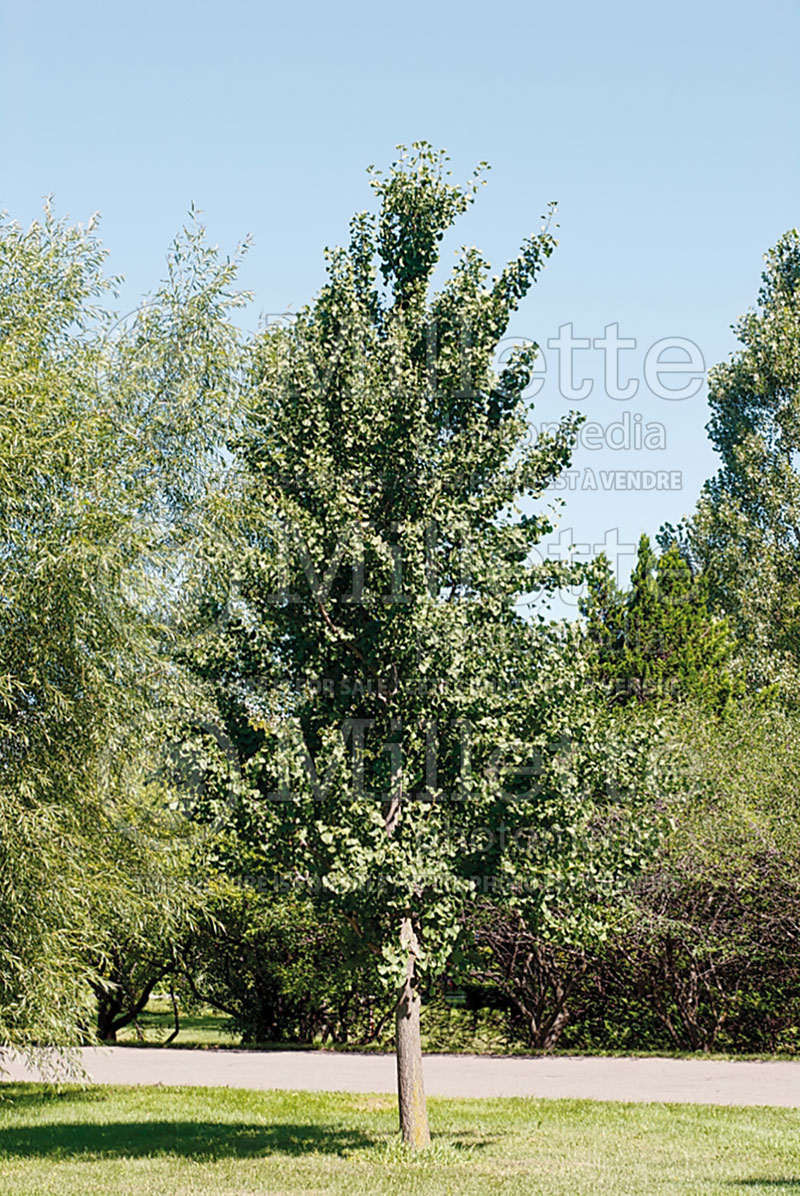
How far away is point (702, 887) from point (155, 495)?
9039mm

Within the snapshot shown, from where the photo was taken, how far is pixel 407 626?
30.9 feet

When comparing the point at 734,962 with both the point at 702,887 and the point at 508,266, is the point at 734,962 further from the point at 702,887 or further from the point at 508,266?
the point at 508,266

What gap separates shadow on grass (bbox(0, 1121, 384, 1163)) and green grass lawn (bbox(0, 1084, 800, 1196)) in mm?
18

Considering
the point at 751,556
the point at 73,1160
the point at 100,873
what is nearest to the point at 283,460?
the point at 100,873

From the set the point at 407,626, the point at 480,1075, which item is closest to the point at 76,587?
the point at 407,626

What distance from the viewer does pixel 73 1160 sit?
9.73 m

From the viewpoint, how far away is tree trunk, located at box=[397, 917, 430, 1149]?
9.58m

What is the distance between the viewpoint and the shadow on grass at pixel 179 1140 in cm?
991

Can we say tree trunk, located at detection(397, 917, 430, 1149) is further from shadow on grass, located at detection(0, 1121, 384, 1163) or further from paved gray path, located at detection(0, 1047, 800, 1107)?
paved gray path, located at detection(0, 1047, 800, 1107)

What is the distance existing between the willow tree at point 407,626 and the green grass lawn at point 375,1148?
91cm

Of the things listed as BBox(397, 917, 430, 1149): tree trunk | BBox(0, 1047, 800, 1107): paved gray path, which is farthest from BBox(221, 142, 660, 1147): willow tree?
BBox(0, 1047, 800, 1107): paved gray path

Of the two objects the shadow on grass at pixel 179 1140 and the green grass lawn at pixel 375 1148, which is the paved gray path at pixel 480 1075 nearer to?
the green grass lawn at pixel 375 1148

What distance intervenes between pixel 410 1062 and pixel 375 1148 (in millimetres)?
727

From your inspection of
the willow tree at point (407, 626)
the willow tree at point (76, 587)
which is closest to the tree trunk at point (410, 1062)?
the willow tree at point (407, 626)
